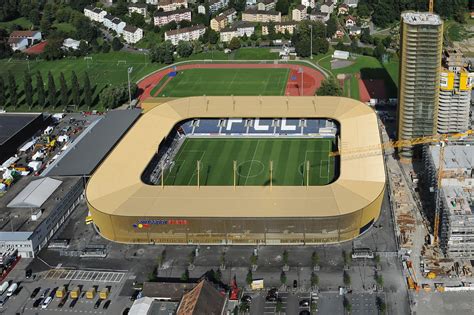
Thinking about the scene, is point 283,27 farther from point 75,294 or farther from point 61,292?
point 61,292

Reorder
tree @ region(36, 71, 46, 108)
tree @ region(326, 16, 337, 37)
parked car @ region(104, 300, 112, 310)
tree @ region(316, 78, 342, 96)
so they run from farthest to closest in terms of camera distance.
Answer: tree @ region(326, 16, 337, 37)
tree @ region(36, 71, 46, 108)
tree @ region(316, 78, 342, 96)
parked car @ region(104, 300, 112, 310)

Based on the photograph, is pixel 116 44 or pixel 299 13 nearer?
pixel 116 44

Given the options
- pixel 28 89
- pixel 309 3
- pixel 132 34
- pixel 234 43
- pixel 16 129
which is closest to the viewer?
pixel 16 129

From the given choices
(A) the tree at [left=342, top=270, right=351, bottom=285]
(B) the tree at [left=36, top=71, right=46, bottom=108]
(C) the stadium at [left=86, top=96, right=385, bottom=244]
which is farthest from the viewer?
(B) the tree at [left=36, top=71, right=46, bottom=108]

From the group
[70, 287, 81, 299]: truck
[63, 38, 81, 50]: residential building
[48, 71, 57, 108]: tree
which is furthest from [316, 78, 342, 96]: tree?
[63, 38, 81, 50]: residential building

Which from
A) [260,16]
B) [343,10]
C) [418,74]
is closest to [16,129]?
[418,74]

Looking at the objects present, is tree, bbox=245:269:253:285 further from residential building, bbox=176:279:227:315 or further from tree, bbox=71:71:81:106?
tree, bbox=71:71:81:106

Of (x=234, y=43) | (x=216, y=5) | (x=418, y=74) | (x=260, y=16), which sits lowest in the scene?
(x=234, y=43)

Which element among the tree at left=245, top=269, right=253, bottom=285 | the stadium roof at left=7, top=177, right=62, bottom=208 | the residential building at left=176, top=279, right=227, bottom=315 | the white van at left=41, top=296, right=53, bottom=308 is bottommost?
the white van at left=41, top=296, right=53, bottom=308

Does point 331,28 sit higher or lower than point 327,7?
lower
